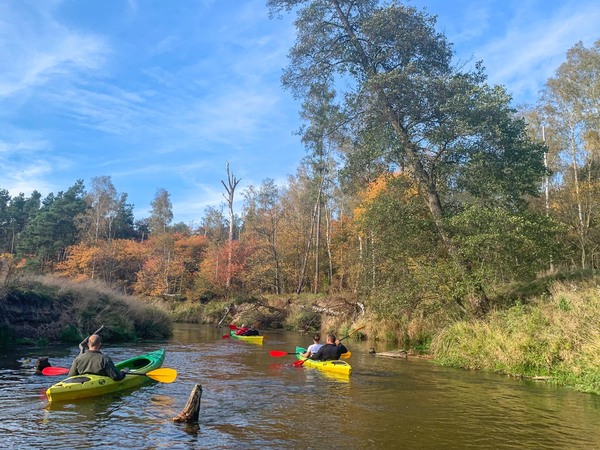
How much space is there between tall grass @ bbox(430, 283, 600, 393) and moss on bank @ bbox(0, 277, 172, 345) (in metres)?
14.0

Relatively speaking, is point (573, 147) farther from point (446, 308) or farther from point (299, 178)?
point (299, 178)

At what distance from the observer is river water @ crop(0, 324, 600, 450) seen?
6840 mm

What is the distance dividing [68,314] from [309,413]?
1438 centimetres

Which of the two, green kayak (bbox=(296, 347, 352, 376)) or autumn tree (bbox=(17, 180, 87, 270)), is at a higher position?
autumn tree (bbox=(17, 180, 87, 270))

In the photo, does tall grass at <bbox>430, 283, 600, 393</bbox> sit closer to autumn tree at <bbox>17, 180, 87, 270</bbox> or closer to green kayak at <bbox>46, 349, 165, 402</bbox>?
green kayak at <bbox>46, 349, 165, 402</bbox>

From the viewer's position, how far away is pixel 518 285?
59.9 ft

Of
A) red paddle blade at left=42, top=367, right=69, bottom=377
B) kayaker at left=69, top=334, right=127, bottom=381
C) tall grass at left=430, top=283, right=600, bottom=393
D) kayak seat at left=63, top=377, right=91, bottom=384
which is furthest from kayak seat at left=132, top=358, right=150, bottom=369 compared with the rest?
tall grass at left=430, top=283, right=600, bottom=393

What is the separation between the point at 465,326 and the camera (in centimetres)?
1539

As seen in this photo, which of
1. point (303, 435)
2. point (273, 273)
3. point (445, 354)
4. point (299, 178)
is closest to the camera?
point (303, 435)

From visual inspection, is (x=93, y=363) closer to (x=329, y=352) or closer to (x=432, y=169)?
(x=329, y=352)

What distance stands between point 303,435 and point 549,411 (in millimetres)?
5087

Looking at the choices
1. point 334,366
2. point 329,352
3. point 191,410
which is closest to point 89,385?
point 191,410

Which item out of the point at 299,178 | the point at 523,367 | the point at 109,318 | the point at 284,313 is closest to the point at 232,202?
the point at 299,178

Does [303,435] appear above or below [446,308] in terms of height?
below
